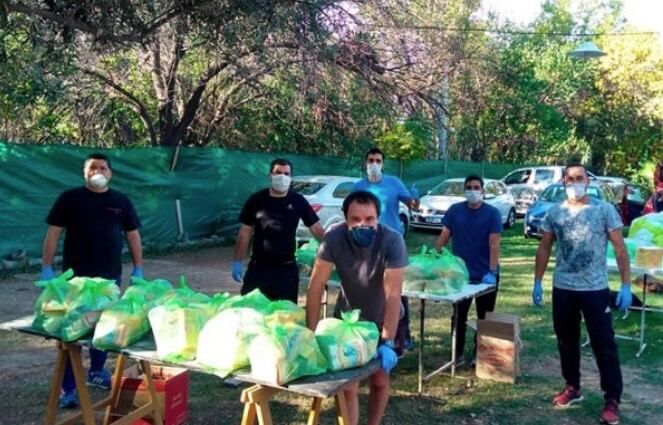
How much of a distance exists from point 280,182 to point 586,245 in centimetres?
237

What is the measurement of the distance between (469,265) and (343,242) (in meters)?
2.62

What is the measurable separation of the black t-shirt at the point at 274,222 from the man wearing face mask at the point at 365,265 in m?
1.35

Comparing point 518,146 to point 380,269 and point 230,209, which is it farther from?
point 380,269

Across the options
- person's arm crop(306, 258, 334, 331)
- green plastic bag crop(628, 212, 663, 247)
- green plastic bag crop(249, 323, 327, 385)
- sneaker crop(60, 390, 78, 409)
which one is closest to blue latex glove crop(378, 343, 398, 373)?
green plastic bag crop(249, 323, 327, 385)

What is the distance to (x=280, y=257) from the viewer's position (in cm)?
511

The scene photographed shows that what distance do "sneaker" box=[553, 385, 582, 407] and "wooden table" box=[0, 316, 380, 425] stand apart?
7.83 ft

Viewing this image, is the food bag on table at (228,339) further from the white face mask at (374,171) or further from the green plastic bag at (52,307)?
the white face mask at (374,171)

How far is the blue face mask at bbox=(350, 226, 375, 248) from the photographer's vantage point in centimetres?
362

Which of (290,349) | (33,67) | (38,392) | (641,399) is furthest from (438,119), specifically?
(290,349)

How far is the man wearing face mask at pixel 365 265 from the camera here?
143 inches

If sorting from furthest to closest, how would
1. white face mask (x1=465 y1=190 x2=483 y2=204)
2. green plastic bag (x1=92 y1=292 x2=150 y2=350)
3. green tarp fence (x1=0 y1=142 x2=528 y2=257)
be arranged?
green tarp fence (x1=0 y1=142 x2=528 y2=257) → white face mask (x1=465 y1=190 x2=483 y2=204) → green plastic bag (x1=92 y1=292 x2=150 y2=350)

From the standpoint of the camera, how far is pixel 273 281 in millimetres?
5082

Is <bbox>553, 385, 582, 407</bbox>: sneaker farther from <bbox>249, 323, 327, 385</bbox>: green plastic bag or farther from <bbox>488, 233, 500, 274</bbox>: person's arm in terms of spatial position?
<bbox>249, 323, 327, 385</bbox>: green plastic bag

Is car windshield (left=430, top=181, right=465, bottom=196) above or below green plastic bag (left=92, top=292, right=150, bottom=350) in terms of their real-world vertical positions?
above
